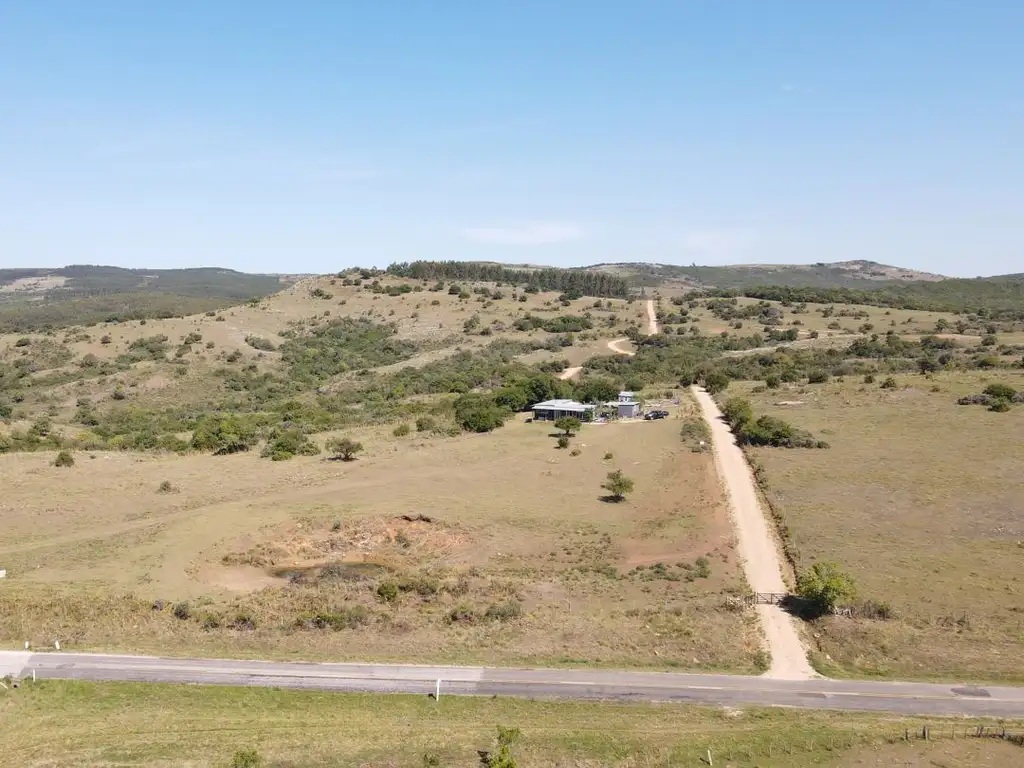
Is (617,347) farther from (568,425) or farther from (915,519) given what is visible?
(915,519)

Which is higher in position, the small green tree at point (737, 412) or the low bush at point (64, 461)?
the small green tree at point (737, 412)

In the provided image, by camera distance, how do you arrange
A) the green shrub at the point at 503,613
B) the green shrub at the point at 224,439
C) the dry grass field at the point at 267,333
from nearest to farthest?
1. the green shrub at the point at 503,613
2. the green shrub at the point at 224,439
3. the dry grass field at the point at 267,333

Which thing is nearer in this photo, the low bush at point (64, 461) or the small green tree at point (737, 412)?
the low bush at point (64, 461)

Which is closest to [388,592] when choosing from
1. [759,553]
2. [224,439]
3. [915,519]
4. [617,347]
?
[759,553]

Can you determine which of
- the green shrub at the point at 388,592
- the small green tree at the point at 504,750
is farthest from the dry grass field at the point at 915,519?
the green shrub at the point at 388,592

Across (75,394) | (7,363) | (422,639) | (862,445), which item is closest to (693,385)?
(862,445)

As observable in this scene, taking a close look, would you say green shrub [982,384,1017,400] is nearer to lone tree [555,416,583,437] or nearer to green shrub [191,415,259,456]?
lone tree [555,416,583,437]

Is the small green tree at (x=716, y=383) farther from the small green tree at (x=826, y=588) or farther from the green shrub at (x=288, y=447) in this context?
the small green tree at (x=826, y=588)
